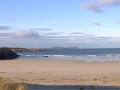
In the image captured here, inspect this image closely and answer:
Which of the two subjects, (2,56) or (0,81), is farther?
(2,56)

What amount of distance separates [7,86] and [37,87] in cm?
158

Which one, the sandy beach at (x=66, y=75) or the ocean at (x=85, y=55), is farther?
the ocean at (x=85, y=55)

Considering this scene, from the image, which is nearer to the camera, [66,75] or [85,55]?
[66,75]

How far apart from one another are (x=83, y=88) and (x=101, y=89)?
435 millimetres

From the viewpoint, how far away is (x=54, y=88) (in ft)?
30.5

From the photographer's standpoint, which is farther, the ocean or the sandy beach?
the ocean

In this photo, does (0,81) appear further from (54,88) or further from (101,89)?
(101,89)

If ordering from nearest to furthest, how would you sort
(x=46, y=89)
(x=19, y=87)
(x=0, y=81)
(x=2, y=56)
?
(x=19, y=87), (x=0, y=81), (x=46, y=89), (x=2, y=56)

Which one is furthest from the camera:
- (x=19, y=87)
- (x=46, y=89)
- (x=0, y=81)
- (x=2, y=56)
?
(x=2, y=56)

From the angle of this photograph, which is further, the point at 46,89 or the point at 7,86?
the point at 46,89

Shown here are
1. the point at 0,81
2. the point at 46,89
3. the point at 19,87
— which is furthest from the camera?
the point at 46,89

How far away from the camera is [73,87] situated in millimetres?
9195

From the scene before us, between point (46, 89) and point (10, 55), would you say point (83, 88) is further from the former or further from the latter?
point (10, 55)

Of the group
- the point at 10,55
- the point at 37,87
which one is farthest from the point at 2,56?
the point at 37,87
